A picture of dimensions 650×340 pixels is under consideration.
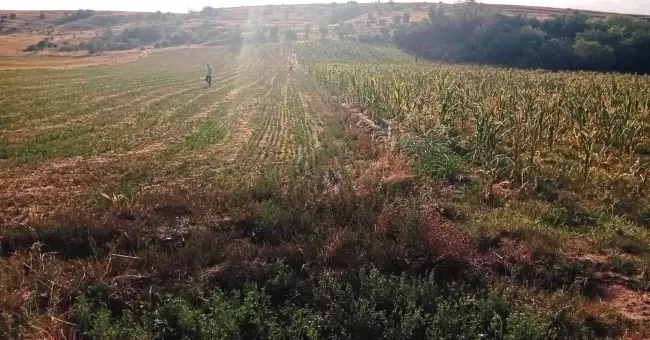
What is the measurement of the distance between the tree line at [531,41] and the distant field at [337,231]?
5651 cm

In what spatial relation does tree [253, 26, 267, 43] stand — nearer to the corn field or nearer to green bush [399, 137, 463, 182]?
the corn field

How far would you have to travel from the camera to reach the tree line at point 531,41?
213 ft

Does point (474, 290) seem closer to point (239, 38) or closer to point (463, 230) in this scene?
point (463, 230)

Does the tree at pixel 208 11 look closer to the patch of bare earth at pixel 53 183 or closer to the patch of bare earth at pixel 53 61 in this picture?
the patch of bare earth at pixel 53 61

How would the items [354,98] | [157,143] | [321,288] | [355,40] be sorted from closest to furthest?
1. [321,288]
2. [157,143]
3. [354,98]
4. [355,40]

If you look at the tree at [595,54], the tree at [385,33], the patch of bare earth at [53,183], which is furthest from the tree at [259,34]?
the patch of bare earth at [53,183]

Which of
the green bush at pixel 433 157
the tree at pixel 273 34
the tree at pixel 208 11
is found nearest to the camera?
the green bush at pixel 433 157

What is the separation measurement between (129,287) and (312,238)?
301 centimetres

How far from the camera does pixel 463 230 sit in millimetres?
9117

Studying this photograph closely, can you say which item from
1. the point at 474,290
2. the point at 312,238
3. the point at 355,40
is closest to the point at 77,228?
the point at 312,238

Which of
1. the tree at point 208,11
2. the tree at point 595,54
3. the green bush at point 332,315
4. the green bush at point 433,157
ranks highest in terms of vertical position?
the tree at point 208,11

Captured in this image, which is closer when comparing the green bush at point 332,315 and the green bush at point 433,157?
the green bush at point 332,315

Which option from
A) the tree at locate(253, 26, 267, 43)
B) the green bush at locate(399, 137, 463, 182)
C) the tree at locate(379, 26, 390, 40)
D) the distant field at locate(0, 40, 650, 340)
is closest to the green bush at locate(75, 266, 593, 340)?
the distant field at locate(0, 40, 650, 340)

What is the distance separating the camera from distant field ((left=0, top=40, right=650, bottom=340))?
6.71 metres
